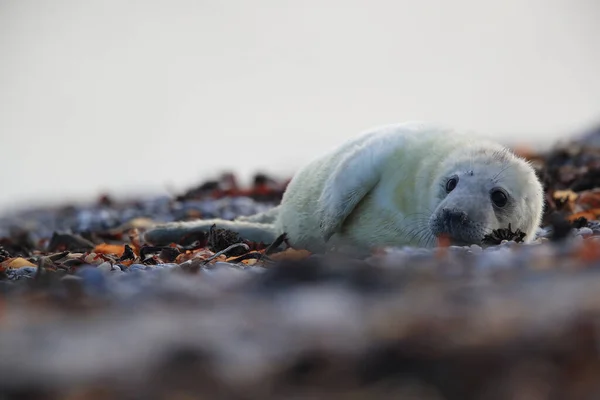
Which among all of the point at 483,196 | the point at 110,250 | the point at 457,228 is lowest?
the point at 110,250

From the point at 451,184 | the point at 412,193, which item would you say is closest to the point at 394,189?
the point at 412,193

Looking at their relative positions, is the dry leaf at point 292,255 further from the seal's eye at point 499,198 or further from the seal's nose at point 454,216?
the seal's eye at point 499,198

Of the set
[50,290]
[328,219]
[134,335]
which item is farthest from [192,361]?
[328,219]

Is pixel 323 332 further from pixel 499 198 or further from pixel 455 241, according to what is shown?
pixel 499 198

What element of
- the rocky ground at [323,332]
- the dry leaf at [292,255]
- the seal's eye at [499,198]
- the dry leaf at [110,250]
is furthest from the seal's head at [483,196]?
the dry leaf at [110,250]

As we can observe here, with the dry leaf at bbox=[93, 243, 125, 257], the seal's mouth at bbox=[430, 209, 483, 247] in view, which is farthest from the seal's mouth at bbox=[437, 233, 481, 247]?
the dry leaf at bbox=[93, 243, 125, 257]

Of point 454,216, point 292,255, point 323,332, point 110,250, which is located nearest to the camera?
point 323,332
